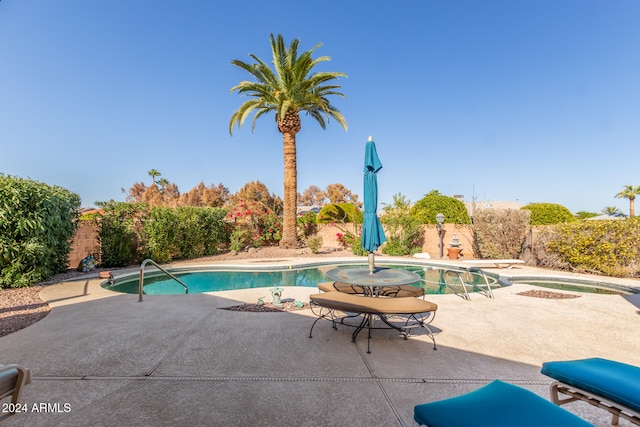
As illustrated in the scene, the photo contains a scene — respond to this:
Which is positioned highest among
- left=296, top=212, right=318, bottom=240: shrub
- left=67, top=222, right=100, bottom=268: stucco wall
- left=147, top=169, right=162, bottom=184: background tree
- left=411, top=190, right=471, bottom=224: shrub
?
left=147, top=169, right=162, bottom=184: background tree

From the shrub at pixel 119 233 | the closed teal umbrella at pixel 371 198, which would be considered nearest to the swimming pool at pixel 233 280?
the shrub at pixel 119 233

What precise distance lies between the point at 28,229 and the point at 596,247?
16.6 m

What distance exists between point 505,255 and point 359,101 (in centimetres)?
1213

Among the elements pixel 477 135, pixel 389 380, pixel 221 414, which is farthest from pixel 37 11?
pixel 477 135

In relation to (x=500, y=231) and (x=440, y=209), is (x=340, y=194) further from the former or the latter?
(x=500, y=231)

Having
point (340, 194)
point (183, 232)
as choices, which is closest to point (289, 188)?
point (183, 232)

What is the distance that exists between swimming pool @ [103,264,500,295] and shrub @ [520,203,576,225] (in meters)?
10.9

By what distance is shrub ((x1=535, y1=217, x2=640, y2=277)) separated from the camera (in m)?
9.20

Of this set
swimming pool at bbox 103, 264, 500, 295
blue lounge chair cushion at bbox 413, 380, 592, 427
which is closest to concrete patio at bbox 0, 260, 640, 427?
blue lounge chair cushion at bbox 413, 380, 592, 427

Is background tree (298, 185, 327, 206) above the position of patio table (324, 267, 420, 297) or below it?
above

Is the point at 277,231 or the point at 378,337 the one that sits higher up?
the point at 277,231

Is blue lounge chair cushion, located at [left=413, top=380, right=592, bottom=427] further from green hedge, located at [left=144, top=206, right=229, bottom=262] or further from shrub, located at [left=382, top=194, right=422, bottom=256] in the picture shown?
shrub, located at [left=382, top=194, right=422, bottom=256]

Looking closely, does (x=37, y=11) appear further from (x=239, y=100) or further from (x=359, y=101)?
(x=359, y=101)

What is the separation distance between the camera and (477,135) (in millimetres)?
20625
